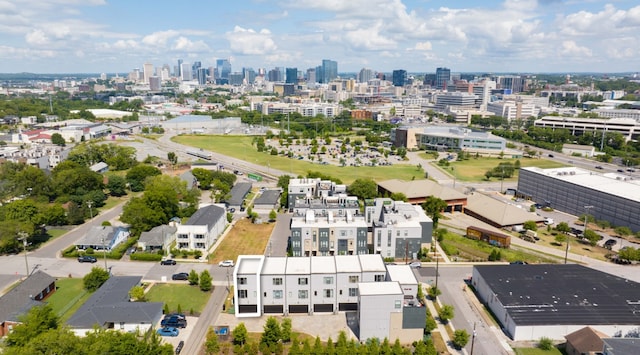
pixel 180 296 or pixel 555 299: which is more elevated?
pixel 555 299

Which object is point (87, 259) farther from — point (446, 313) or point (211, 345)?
point (446, 313)

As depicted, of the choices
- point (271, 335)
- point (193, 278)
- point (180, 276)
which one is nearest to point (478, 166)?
point (180, 276)

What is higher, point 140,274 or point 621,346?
point 621,346

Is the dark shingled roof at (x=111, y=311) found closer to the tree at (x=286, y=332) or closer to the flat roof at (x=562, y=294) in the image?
the tree at (x=286, y=332)

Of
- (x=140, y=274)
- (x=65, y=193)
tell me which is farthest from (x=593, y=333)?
(x=65, y=193)

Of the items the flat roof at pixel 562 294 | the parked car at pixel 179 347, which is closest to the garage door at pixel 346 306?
the flat roof at pixel 562 294

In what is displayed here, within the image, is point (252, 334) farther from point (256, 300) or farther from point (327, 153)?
point (327, 153)
